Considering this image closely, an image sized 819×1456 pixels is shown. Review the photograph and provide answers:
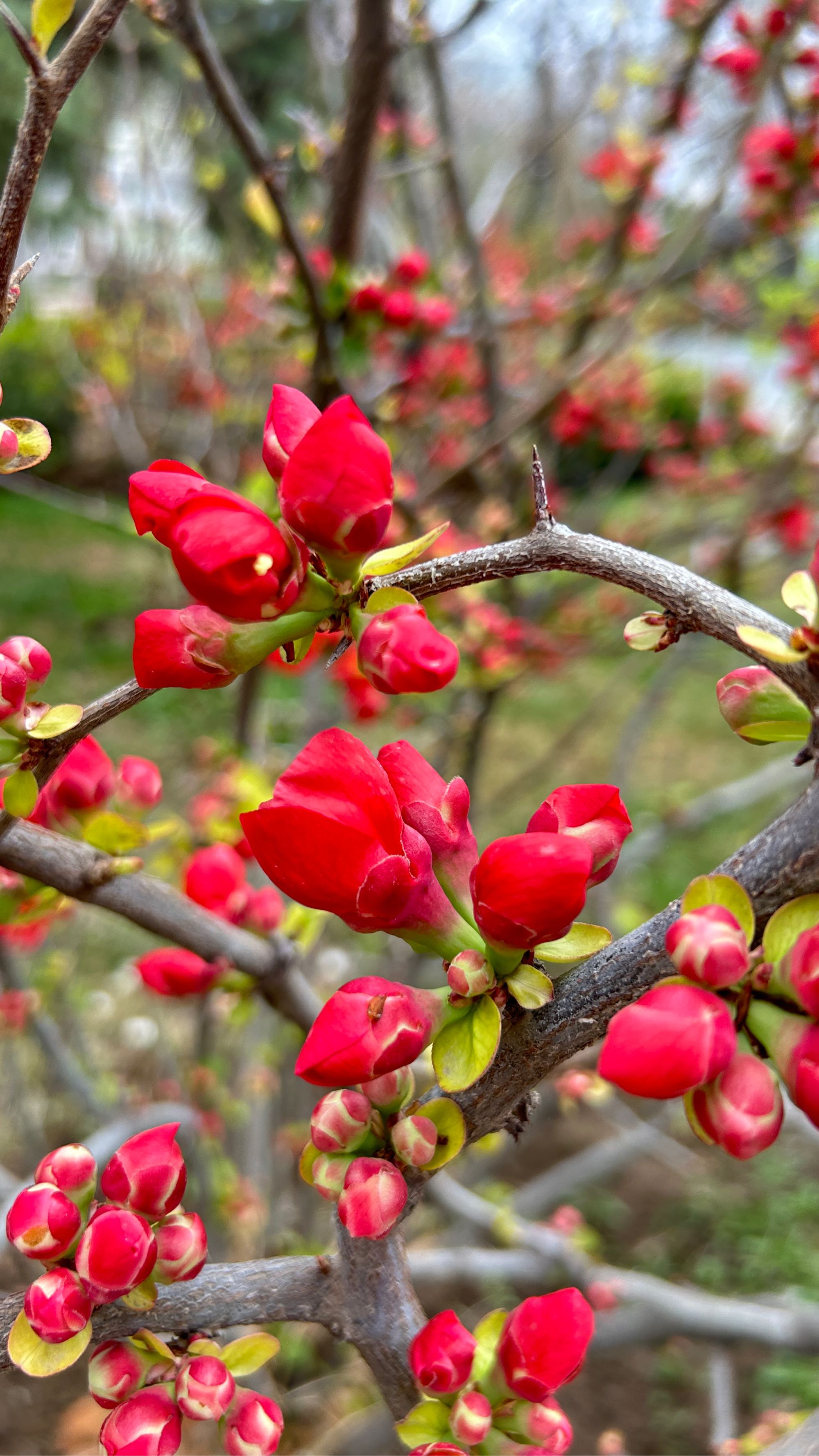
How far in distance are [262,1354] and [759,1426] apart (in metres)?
0.78

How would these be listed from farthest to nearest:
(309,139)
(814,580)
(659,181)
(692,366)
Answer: (692,366), (659,181), (309,139), (814,580)

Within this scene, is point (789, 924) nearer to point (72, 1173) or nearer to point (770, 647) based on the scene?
point (770, 647)

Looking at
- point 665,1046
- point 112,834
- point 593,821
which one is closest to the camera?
point 665,1046

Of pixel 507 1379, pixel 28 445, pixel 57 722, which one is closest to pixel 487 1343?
pixel 507 1379

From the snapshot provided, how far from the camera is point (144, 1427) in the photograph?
40cm

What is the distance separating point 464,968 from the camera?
389mm

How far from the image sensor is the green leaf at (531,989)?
15.4 inches

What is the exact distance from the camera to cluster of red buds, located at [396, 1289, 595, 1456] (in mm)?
419

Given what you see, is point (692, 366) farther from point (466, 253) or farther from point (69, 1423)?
point (69, 1423)

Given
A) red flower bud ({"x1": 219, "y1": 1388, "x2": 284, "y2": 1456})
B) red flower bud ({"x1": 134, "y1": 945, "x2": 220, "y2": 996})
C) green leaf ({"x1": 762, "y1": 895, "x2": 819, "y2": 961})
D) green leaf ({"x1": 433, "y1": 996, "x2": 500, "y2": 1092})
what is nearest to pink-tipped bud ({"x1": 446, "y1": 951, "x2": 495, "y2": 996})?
green leaf ({"x1": 433, "y1": 996, "x2": 500, "y2": 1092})

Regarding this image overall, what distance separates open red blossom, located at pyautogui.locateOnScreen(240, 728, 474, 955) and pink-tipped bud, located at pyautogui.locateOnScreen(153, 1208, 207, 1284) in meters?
0.16

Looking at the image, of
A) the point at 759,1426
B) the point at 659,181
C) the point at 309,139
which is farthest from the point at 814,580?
the point at 659,181

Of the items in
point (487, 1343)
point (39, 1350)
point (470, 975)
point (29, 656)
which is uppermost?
point (29, 656)

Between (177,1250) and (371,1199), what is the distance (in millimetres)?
99
